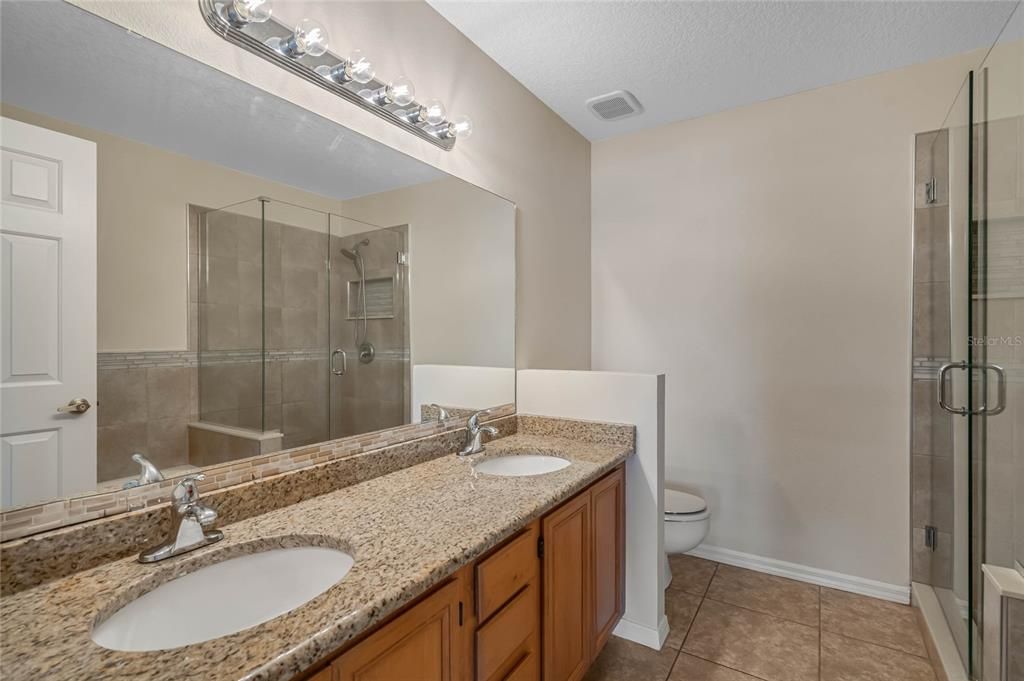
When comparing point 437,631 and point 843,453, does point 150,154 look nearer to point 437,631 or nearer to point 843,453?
point 437,631

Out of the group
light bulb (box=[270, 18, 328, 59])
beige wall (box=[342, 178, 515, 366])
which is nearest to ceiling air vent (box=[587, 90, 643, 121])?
beige wall (box=[342, 178, 515, 366])

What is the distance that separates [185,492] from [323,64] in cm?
117

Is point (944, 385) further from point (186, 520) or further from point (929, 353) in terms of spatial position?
point (186, 520)

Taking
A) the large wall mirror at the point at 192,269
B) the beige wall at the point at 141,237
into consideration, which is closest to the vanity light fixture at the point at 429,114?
the large wall mirror at the point at 192,269

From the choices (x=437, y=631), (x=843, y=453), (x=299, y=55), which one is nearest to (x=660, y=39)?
(x=299, y=55)

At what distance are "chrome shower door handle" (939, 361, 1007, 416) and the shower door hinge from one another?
1.93 ft

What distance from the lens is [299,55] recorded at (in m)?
1.27

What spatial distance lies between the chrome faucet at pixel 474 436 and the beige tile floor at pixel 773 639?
0.94 m

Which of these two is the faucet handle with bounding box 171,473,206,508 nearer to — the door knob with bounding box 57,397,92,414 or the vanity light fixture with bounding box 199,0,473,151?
the door knob with bounding box 57,397,92,414

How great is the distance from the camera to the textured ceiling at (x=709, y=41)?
1798 millimetres

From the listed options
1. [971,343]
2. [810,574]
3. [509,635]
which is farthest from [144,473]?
[810,574]

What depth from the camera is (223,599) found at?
3.00 ft

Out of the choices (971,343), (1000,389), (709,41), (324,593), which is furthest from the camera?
(709,41)

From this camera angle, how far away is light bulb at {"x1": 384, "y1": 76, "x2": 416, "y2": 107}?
4.97 ft
